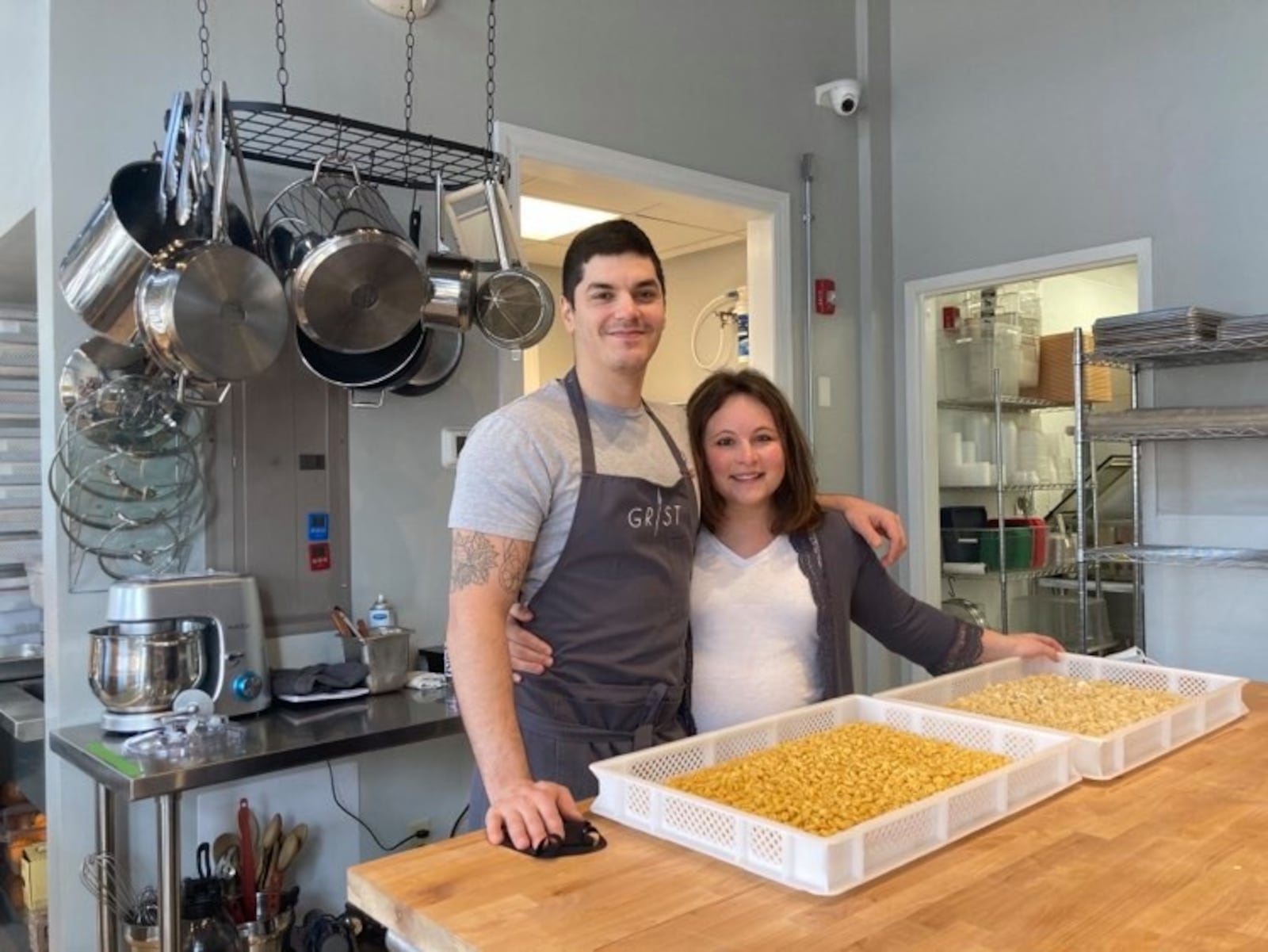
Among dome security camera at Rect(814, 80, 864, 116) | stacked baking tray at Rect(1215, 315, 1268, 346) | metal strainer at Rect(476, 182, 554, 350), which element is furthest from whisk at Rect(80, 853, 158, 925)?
dome security camera at Rect(814, 80, 864, 116)

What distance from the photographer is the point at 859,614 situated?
73.9 inches

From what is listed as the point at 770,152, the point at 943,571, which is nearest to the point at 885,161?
the point at 770,152

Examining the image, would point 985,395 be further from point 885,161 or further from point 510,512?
point 510,512

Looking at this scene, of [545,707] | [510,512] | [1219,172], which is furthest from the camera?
[1219,172]

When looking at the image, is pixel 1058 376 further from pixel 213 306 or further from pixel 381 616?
pixel 213 306

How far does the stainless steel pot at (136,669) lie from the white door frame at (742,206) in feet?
3.78

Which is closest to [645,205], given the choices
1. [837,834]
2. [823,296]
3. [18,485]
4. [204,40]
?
[823,296]

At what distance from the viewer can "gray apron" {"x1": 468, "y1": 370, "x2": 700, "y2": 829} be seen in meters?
1.54

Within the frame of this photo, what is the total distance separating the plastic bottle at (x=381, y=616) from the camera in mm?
2586

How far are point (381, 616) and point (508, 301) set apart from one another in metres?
0.84

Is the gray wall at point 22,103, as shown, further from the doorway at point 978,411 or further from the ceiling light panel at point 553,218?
the doorway at point 978,411

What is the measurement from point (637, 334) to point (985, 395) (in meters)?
3.28

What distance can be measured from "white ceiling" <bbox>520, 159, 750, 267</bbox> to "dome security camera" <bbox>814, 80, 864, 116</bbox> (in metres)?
0.53

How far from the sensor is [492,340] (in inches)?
98.7
